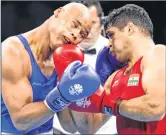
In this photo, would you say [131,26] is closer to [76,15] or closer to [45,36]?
[76,15]

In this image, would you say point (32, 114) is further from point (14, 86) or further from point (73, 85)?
point (73, 85)

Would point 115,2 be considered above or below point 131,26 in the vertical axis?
below

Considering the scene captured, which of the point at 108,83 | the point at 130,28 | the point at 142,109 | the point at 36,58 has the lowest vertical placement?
the point at 108,83

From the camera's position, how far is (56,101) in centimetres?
195

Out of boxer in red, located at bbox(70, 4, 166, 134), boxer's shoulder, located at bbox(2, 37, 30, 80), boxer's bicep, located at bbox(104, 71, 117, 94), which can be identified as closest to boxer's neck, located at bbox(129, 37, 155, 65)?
boxer in red, located at bbox(70, 4, 166, 134)

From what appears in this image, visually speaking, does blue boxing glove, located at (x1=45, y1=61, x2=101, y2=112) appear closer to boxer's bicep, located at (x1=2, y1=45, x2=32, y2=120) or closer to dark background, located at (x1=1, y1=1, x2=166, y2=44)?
boxer's bicep, located at (x1=2, y1=45, x2=32, y2=120)

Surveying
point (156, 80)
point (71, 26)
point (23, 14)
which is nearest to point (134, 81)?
point (156, 80)

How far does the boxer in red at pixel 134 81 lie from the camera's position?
1.87 metres

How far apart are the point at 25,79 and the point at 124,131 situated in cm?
57

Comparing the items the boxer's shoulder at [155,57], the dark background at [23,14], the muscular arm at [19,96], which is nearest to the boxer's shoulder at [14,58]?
the muscular arm at [19,96]

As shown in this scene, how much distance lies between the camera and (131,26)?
85.0 inches

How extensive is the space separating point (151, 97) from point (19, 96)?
67 cm

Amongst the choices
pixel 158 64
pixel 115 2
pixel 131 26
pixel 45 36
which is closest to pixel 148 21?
pixel 131 26

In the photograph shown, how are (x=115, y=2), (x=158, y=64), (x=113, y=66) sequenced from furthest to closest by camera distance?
(x=115, y=2), (x=113, y=66), (x=158, y=64)
